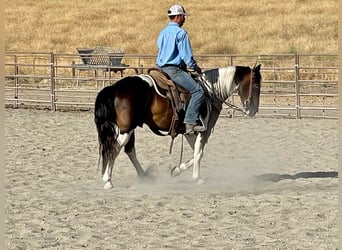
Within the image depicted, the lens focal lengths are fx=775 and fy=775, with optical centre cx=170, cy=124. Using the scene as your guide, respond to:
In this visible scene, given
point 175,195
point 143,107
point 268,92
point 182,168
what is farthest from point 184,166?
point 268,92

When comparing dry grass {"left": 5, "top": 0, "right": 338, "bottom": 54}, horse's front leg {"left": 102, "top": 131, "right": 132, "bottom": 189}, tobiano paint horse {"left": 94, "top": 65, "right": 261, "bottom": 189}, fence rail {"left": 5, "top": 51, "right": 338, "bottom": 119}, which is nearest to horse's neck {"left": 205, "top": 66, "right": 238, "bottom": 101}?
tobiano paint horse {"left": 94, "top": 65, "right": 261, "bottom": 189}

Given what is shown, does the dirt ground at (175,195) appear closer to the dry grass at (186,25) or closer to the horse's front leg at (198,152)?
the horse's front leg at (198,152)

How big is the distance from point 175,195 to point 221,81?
4.50 feet

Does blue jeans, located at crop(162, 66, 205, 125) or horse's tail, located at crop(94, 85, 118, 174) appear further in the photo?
blue jeans, located at crop(162, 66, 205, 125)

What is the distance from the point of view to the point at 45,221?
611 cm

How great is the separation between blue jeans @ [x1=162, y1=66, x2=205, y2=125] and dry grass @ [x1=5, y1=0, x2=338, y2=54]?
2113 centimetres

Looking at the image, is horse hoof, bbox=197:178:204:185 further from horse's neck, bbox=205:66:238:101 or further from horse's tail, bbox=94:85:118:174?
horse's tail, bbox=94:85:118:174

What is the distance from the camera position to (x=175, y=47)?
7543mm

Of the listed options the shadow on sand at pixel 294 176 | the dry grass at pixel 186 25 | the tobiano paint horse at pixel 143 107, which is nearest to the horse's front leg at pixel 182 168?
the tobiano paint horse at pixel 143 107

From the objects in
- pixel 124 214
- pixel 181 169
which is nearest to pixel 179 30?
pixel 181 169

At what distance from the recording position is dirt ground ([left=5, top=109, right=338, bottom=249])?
217 inches

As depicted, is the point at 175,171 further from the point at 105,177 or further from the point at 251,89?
the point at 251,89

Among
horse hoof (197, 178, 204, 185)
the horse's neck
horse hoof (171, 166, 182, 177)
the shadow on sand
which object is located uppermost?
the horse's neck

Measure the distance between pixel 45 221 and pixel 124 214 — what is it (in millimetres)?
650
